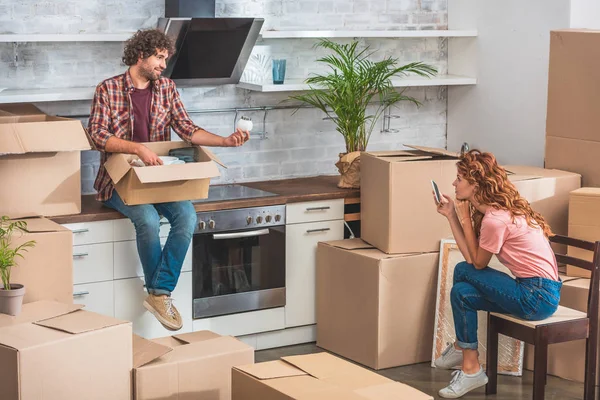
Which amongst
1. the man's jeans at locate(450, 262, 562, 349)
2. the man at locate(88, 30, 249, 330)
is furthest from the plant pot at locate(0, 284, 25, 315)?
the man's jeans at locate(450, 262, 562, 349)

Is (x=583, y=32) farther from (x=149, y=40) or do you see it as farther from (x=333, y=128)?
(x=149, y=40)

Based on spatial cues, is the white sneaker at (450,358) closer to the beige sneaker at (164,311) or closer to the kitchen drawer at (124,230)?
the beige sneaker at (164,311)

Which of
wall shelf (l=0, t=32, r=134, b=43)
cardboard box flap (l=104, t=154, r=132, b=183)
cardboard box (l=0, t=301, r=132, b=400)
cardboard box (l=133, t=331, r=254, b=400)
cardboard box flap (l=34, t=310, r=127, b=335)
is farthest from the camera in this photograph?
wall shelf (l=0, t=32, r=134, b=43)

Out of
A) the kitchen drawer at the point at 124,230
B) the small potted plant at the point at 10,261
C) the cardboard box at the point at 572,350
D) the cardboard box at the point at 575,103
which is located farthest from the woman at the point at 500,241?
the small potted plant at the point at 10,261

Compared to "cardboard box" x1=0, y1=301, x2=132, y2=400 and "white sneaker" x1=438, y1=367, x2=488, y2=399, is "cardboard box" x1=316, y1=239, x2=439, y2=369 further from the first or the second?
"cardboard box" x1=0, y1=301, x2=132, y2=400

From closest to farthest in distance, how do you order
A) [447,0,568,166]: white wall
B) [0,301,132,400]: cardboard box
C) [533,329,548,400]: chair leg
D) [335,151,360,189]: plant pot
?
[0,301,132,400]: cardboard box, [533,329,548,400]: chair leg, [335,151,360,189]: plant pot, [447,0,568,166]: white wall

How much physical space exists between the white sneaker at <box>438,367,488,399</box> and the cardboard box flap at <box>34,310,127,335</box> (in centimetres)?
166

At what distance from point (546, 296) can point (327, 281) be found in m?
1.38

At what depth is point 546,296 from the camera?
4.39m

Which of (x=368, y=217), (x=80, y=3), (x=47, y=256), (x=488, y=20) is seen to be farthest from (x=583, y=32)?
(x=47, y=256)

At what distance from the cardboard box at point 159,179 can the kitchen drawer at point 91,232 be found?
0.22m

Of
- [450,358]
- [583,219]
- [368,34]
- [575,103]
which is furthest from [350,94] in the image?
[450,358]

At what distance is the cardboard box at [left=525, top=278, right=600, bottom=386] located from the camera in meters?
4.85

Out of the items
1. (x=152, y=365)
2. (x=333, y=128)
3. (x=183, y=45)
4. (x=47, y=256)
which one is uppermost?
(x=183, y=45)
